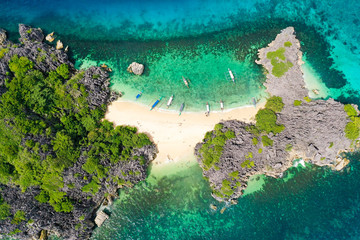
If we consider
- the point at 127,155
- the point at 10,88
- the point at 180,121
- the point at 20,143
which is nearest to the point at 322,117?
the point at 180,121

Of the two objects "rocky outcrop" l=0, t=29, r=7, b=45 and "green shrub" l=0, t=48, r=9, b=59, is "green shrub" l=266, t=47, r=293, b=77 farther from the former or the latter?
"rocky outcrop" l=0, t=29, r=7, b=45

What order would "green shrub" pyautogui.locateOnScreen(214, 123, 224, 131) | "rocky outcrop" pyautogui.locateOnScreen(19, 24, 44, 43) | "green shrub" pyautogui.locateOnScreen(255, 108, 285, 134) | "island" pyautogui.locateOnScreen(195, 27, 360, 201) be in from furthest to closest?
"rocky outcrop" pyautogui.locateOnScreen(19, 24, 44, 43) < "green shrub" pyautogui.locateOnScreen(214, 123, 224, 131) < "green shrub" pyautogui.locateOnScreen(255, 108, 285, 134) < "island" pyautogui.locateOnScreen(195, 27, 360, 201)

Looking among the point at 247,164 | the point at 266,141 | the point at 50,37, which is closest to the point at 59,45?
the point at 50,37

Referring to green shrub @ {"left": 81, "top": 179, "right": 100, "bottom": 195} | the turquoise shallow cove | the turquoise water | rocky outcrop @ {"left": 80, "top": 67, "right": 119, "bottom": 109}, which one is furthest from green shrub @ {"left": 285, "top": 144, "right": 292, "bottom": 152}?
green shrub @ {"left": 81, "top": 179, "right": 100, "bottom": 195}

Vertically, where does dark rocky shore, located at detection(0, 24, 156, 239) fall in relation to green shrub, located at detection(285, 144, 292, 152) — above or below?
below

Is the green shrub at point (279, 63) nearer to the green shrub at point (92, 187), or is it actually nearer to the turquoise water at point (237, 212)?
the turquoise water at point (237, 212)

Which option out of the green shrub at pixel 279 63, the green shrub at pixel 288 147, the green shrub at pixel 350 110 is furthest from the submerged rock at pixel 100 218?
the green shrub at pixel 350 110
